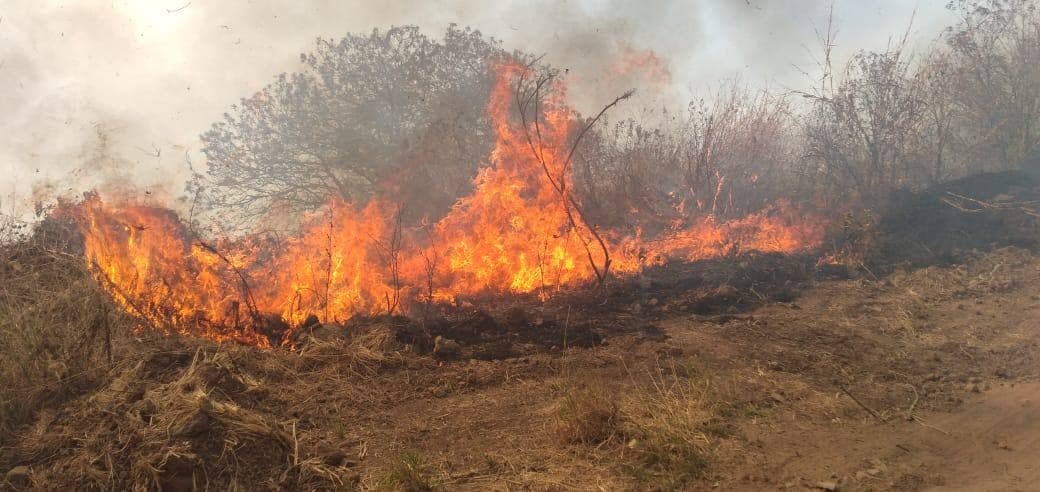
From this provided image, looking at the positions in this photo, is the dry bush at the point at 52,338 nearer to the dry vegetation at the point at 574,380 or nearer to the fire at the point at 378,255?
the dry vegetation at the point at 574,380

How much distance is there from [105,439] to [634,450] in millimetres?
3786

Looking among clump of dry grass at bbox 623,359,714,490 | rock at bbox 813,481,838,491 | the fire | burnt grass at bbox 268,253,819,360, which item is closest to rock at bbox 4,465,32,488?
the fire

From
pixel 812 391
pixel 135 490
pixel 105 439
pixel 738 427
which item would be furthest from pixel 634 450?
pixel 105 439

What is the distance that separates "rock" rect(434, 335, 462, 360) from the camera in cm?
663

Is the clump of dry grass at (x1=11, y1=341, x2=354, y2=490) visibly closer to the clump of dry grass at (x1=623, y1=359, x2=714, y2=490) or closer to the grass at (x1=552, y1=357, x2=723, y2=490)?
the grass at (x1=552, y1=357, x2=723, y2=490)

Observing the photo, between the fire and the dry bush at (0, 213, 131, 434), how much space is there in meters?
0.68

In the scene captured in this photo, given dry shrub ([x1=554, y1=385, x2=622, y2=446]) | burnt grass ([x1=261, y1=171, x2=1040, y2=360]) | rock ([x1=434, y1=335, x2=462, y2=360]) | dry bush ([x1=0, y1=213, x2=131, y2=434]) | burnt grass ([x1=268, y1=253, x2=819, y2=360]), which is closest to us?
dry shrub ([x1=554, y1=385, x2=622, y2=446])

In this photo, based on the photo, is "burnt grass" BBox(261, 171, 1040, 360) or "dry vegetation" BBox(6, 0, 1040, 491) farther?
"burnt grass" BBox(261, 171, 1040, 360)

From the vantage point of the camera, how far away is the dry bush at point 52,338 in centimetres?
448

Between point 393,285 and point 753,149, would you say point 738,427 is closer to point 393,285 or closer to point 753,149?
point 393,285

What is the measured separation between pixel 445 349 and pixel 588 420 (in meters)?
2.74

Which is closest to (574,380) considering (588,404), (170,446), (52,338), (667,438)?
(588,404)

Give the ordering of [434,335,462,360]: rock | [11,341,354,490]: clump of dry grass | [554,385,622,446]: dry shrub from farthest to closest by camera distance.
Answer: [434,335,462,360]: rock, [554,385,622,446]: dry shrub, [11,341,354,490]: clump of dry grass

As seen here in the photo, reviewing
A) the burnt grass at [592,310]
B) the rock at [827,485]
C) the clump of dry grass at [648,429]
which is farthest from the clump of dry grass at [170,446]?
the rock at [827,485]
